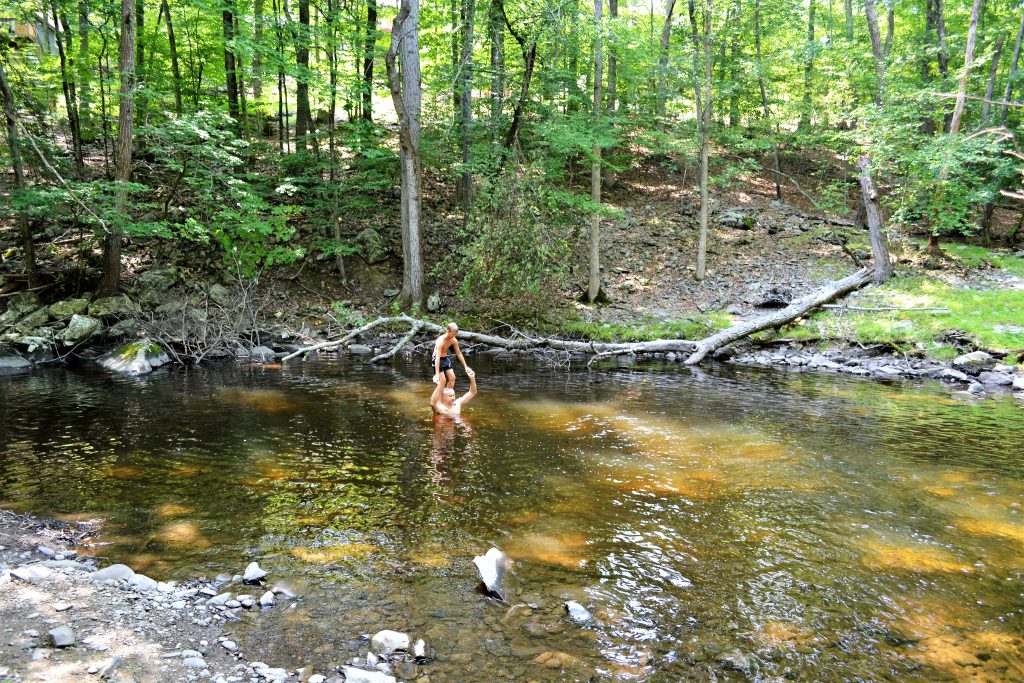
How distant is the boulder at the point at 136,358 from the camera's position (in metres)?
13.3

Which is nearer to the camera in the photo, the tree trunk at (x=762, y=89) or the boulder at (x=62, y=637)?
the boulder at (x=62, y=637)

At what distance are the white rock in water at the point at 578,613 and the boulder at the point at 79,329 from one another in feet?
48.1

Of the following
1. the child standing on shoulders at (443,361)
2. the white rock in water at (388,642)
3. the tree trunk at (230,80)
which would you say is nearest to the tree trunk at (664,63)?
the child standing on shoulders at (443,361)

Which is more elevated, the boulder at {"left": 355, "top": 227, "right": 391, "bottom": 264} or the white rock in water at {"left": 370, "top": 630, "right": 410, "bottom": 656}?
the boulder at {"left": 355, "top": 227, "right": 391, "bottom": 264}

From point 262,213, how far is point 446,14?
28.6ft

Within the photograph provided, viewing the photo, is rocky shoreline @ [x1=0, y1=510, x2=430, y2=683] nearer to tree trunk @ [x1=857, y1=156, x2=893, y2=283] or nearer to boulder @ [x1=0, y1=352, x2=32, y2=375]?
boulder @ [x1=0, y1=352, x2=32, y2=375]

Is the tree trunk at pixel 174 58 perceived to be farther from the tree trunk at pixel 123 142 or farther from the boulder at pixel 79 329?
the boulder at pixel 79 329

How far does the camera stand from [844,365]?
1410 centimetres

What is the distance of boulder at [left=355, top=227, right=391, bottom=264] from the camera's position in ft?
65.3

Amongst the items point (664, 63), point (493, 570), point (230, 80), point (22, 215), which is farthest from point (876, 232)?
point (22, 215)

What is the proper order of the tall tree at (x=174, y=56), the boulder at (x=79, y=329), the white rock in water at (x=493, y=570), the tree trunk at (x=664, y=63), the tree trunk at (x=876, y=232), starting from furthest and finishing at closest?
the tall tree at (x=174, y=56), the tree trunk at (x=664, y=63), the tree trunk at (x=876, y=232), the boulder at (x=79, y=329), the white rock in water at (x=493, y=570)

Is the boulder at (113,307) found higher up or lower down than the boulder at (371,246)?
lower down

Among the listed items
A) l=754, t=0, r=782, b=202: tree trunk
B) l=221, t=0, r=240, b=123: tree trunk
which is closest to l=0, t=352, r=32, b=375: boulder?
l=221, t=0, r=240, b=123: tree trunk

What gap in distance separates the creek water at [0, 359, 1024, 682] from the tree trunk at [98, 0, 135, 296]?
16.0 feet
